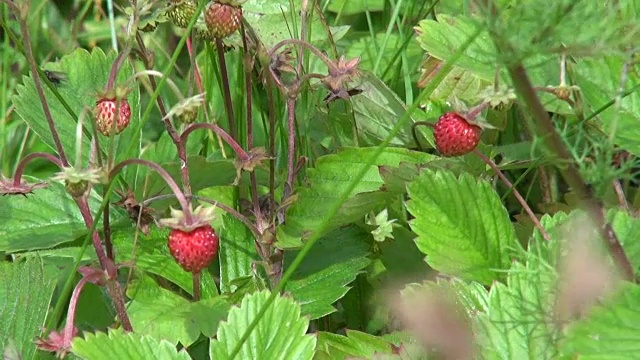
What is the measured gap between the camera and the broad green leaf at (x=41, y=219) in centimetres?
155

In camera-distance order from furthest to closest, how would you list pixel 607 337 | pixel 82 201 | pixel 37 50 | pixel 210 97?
pixel 37 50 → pixel 210 97 → pixel 82 201 → pixel 607 337

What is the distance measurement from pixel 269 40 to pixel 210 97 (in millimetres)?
170

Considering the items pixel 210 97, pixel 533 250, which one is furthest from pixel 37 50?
pixel 533 250

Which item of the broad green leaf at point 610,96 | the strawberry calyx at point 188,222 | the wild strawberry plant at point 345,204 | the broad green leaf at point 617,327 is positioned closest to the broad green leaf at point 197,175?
the wild strawberry plant at point 345,204

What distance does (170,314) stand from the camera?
1375 millimetres

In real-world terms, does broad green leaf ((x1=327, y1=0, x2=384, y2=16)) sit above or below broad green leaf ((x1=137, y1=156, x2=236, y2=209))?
above

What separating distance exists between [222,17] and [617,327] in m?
0.68

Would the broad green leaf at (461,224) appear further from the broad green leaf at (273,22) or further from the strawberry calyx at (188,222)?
the broad green leaf at (273,22)

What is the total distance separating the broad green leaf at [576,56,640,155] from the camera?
1.40 meters

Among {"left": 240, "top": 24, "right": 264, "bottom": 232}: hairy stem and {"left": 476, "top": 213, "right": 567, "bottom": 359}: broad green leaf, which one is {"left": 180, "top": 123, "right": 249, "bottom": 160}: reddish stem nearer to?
{"left": 240, "top": 24, "right": 264, "bottom": 232}: hairy stem

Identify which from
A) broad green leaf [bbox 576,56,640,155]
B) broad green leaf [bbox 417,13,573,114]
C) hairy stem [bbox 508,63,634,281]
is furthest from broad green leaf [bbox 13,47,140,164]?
hairy stem [bbox 508,63,634,281]

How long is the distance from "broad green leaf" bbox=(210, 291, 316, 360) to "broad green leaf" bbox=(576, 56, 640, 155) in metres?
0.53

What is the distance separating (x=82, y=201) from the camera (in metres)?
1.27

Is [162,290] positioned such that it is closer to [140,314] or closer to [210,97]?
[140,314]
